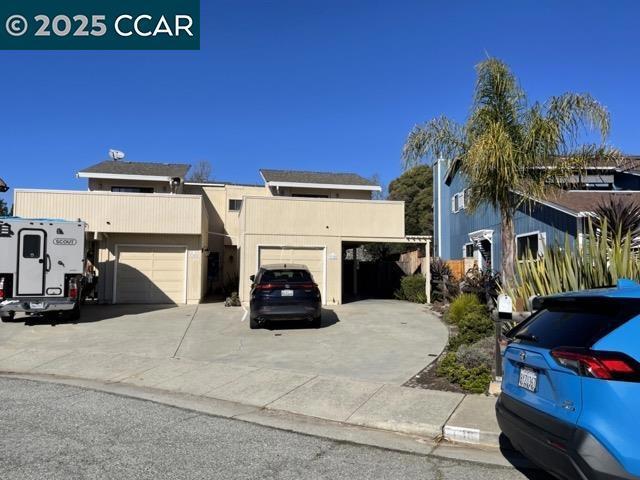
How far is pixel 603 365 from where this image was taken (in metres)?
3.32

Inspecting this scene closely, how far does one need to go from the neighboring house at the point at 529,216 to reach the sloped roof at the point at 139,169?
1399 centimetres

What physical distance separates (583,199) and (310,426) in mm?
13916

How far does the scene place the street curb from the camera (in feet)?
17.7

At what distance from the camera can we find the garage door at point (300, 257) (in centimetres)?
1994

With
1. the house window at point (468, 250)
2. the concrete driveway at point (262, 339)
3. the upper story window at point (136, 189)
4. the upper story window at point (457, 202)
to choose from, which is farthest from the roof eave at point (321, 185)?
the concrete driveway at point (262, 339)

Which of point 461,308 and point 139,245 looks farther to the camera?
point 139,245

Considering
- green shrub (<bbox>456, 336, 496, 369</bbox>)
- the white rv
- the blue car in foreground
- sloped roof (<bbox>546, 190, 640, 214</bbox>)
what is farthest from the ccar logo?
the blue car in foreground

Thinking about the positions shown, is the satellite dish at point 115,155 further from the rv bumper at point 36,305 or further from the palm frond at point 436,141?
the palm frond at point 436,141

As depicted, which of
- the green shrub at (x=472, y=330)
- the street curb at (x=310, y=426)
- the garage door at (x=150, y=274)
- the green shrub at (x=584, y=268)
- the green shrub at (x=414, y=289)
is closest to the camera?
the street curb at (x=310, y=426)

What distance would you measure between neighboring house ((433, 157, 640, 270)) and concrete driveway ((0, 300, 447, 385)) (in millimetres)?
3389

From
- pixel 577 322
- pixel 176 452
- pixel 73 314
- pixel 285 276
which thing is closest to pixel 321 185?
pixel 285 276

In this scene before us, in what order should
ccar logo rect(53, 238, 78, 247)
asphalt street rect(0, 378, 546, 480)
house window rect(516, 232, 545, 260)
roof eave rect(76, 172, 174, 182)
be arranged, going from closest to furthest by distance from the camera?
asphalt street rect(0, 378, 546, 480) → ccar logo rect(53, 238, 78, 247) → house window rect(516, 232, 545, 260) → roof eave rect(76, 172, 174, 182)

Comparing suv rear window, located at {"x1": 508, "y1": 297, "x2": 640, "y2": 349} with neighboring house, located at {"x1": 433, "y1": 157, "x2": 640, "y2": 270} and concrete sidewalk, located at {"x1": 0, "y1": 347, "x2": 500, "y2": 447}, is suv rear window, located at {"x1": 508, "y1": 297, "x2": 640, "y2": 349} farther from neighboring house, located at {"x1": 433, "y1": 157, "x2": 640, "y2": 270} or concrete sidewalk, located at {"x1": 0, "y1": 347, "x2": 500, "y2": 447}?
neighboring house, located at {"x1": 433, "y1": 157, "x2": 640, "y2": 270}

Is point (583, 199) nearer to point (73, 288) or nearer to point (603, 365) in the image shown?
point (603, 365)
